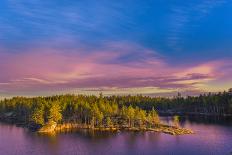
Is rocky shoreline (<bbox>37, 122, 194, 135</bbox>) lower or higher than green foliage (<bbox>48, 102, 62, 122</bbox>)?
lower

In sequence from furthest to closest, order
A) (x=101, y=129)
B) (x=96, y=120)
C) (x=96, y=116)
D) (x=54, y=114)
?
(x=96, y=120)
(x=96, y=116)
(x=101, y=129)
(x=54, y=114)

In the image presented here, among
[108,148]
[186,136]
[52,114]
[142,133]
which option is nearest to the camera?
[108,148]

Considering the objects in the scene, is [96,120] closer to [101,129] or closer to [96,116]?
[96,116]

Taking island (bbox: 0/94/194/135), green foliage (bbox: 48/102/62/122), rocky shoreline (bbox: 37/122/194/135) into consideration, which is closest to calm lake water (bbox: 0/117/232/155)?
rocky shoreline (bbox: 37/122/194/135)

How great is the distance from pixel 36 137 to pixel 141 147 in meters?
54.0

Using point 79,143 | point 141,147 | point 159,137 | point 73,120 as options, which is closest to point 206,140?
point 159,137

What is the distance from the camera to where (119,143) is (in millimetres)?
129625

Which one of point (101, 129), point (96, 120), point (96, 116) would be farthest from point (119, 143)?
point (96, 120)

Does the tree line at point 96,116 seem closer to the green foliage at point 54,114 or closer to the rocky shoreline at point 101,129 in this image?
the green foliage at point 54,114

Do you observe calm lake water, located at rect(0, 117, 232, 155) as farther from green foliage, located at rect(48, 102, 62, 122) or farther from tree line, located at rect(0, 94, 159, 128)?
tree line, located at rect(0, 94, 159, 128)

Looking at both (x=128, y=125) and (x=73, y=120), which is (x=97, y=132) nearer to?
(x=128, y=125)

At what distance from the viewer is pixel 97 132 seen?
163250 mm

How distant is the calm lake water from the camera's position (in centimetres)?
11269

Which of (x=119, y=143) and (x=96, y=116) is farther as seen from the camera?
(x=96, y=116)
